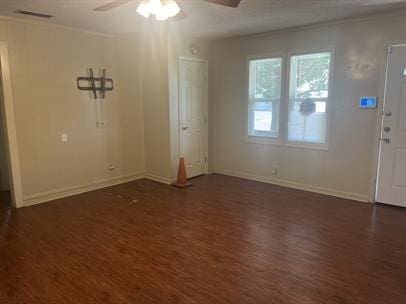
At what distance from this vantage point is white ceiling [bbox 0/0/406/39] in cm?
335

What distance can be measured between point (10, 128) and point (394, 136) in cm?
497

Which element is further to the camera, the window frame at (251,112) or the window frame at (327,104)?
the window frame at (251,112)

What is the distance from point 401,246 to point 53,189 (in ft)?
14.5

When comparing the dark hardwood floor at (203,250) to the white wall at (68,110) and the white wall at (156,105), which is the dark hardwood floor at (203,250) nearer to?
the white wall at (68,110)

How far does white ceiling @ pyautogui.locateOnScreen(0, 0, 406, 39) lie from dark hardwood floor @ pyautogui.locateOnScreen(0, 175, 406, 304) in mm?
2463

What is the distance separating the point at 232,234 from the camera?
132 inches

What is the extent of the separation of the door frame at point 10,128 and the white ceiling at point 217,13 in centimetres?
58

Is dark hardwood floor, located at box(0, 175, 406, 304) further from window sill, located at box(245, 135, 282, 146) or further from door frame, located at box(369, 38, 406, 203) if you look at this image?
window sill, located at box(245, 135, 282, 146)

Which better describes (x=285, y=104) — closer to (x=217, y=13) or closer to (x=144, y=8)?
(x=217, y=13)

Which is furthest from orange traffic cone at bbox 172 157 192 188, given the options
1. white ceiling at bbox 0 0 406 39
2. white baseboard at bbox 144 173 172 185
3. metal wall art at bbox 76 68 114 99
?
white ceiling at bbox 0 0 406 39

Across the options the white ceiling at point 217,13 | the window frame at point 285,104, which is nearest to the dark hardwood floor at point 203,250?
the window frame at point 285,104

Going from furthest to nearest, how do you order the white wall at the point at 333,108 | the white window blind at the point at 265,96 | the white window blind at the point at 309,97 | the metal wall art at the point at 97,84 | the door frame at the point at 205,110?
the door frame at the point at 205,110
the white window blind at the point at 265,96
the metal wall art at the point at 97,84
the white window blind at the point at 309,97
the white wall at the point at 333,108

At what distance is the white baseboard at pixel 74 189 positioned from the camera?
4.33m

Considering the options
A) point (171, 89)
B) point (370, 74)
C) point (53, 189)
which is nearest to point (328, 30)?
point (370, 74)
